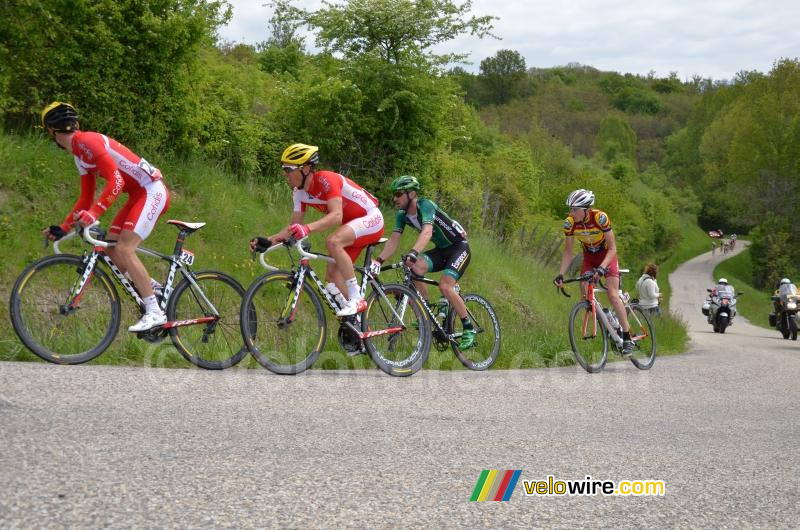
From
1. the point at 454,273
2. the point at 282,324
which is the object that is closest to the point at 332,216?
the point at 282,324

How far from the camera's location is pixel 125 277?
733 cm

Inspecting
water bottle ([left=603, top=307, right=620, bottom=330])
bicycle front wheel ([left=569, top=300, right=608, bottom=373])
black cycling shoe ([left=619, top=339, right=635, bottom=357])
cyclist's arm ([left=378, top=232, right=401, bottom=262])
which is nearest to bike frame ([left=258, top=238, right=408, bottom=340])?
cyclist's arm ([left=378, top=232, right=401, bottom=262])

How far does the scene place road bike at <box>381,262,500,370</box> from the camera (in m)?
9.20

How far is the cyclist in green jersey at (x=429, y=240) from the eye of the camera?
8.84m

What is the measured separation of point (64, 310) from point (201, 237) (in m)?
6.25

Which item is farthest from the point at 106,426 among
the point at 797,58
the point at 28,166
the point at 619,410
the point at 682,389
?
the point at 797,58

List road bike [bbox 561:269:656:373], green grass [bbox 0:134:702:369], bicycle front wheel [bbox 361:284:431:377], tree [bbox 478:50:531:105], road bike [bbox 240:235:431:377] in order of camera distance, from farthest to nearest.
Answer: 1. tree [bbox 478:50:531:105]
2. road bike [bbox 561:269:656:373]
3. green grass [bbox 0:134:702:369]
4. bicycle front wheel [bbox 361:284:431:377]
5. road bike [bbox 240:235:431:377]

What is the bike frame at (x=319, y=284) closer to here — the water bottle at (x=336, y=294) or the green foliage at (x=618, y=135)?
the water bottle at (x=336, y=294)

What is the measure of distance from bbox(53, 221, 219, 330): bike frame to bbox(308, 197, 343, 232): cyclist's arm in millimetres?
1162

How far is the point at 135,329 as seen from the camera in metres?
7.05

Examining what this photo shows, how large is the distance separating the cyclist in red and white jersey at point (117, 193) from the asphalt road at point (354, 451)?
845mm

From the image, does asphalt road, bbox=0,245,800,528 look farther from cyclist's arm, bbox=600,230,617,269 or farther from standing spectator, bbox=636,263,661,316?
standing spectator, bbox=636,263,661,316

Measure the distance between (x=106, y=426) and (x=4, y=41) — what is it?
886 cm

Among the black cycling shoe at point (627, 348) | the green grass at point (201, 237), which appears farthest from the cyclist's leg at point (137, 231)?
the black cycling shoe at point (627, 348)
